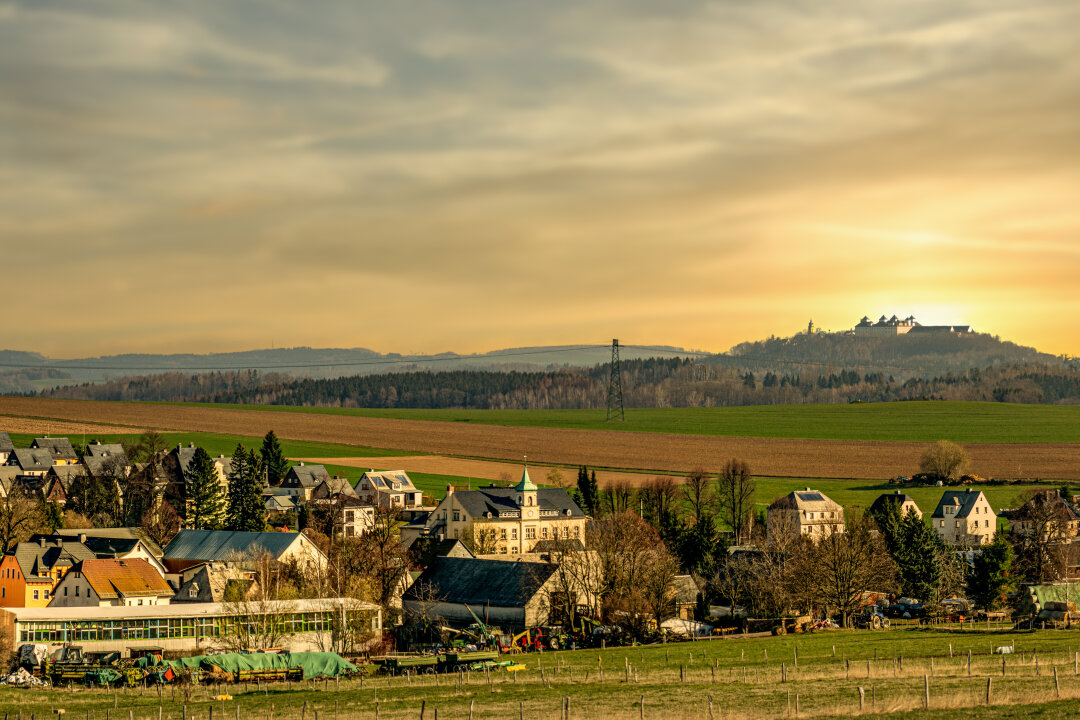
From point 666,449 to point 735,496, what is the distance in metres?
43.3

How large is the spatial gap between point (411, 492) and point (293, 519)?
58.7 ft

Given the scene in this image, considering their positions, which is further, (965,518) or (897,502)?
(897,502)

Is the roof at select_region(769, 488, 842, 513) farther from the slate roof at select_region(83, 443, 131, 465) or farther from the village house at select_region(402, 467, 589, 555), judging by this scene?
the slate roof at select_region(83, 443, 131, 465)

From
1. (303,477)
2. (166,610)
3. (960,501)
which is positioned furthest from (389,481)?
(166,610)

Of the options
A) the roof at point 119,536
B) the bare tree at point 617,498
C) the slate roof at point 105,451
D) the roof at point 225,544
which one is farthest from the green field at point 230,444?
the roof at point 225,544

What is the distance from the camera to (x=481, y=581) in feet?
289

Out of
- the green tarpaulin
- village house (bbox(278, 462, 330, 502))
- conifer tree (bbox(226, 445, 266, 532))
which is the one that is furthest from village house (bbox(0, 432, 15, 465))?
the green tarpaulin

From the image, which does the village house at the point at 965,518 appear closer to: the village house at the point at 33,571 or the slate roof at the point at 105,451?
the village house at the point at 33,571

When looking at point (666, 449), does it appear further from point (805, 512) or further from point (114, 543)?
point (114, 543)

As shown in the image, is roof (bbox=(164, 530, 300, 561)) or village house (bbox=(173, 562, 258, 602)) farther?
roof (bbox=(164, 530, 300, 561))

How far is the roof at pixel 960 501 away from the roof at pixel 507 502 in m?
39.0

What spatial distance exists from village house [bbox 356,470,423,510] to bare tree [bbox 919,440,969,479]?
64431 millimetres

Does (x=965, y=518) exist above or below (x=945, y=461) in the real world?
below

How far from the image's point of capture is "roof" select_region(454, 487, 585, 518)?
124m
